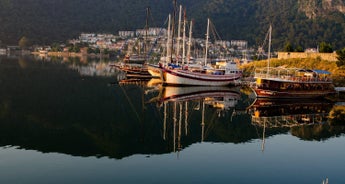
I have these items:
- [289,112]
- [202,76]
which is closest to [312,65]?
[202,76]

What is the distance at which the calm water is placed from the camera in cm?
1562

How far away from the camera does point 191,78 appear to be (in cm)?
4384

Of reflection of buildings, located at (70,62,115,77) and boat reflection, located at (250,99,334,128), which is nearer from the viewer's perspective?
boat reflection, located at (250,99,334,128)

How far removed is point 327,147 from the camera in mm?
20781

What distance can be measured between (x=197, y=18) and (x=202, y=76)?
400 feet

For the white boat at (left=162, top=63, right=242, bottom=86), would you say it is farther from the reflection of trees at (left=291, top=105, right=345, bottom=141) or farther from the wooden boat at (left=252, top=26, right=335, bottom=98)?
the reflection of trees at (left=291, top=105, right=345, bottom=141)

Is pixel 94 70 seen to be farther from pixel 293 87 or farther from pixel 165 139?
pixel 165 139

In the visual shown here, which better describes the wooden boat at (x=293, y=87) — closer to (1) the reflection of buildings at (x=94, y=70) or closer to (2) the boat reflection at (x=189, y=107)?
(2) the boat reflection at (x=189, y=107)

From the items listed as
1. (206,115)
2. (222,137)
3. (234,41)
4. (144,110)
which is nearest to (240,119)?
(206,115)

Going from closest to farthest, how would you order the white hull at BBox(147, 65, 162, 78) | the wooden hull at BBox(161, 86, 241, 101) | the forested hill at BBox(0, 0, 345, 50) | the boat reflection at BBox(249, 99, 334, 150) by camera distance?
the boat reflection at BBox(249, 99, 334, 150) < the wooden hull at BBox(161, 86, 241, 101) < the white hull at BBox(147, 65, 162, 78) < the forested hill at BBox(0, 0, 345, 50)

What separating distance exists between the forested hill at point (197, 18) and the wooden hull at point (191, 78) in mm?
63660

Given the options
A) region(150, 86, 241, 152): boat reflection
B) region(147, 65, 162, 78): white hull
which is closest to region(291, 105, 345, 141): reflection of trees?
region(150, 86, 241, 152): boat reflection

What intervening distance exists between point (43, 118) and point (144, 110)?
713 cm

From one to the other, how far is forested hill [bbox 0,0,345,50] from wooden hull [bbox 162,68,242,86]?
63.7 metres
